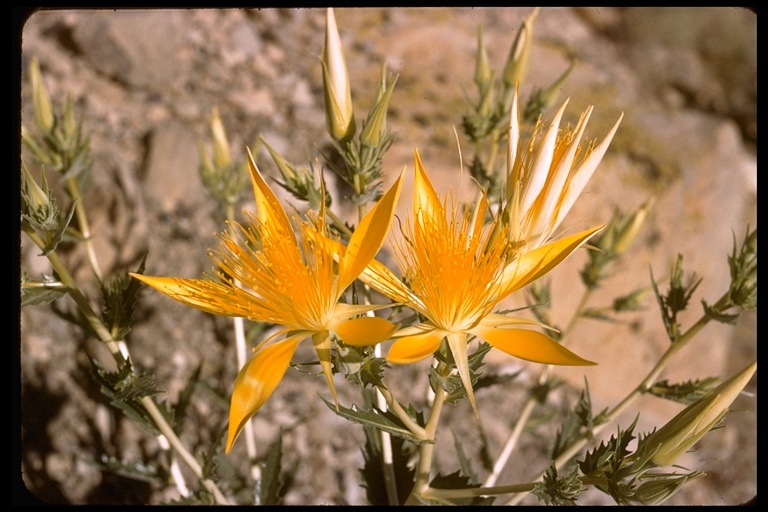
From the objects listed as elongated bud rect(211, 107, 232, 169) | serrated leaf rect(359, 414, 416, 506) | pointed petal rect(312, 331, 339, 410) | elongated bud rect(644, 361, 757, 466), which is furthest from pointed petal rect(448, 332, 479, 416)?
elongated bud rect(211, 107, 232, 169)

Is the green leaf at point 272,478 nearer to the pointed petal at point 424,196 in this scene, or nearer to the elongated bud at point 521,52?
the pointed petal at point 424,196

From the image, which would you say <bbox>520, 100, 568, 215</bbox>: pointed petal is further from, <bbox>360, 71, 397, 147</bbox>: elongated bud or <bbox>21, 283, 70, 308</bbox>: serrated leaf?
<bbox>21, 283, 70, 308</bbox>: serrated leaf

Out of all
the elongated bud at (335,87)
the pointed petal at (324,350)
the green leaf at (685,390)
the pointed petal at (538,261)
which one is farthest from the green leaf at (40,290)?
the green leaf at (685,390)

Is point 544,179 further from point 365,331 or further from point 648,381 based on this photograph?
point 648,381

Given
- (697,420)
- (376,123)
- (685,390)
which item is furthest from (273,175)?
(697,420)

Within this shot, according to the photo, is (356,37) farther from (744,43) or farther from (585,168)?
(744,43)

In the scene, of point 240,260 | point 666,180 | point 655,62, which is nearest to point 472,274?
point 240,260
